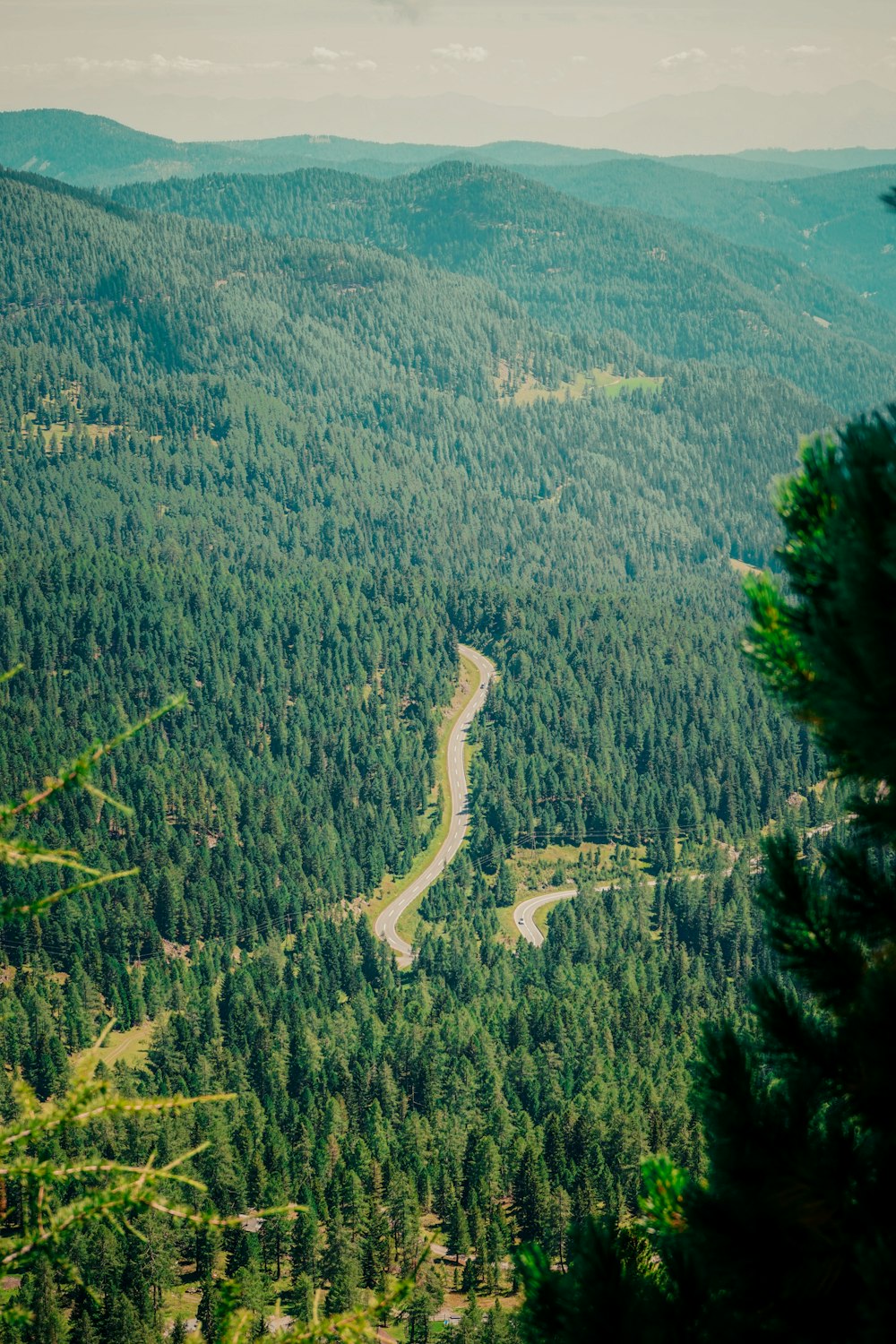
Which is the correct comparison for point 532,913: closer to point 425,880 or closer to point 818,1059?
point 425,880

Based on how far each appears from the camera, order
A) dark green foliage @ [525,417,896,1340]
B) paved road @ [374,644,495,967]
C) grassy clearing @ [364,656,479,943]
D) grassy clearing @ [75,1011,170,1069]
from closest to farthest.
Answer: dark green foliage @ [525,417,896,1340], grassy clearing @ [75,1011,170,1069], paved road @ [374,644,495,967], grassy clearing @ [364,656,479,943]

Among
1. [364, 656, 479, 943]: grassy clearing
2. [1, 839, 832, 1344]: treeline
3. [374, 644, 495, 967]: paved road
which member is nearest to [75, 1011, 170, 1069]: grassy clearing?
[1, 839, 832, 1344]: treeline

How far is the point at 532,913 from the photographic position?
16675 cm

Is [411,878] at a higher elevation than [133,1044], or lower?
lower

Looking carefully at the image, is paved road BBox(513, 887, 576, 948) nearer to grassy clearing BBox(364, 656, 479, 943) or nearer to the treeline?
the treeline

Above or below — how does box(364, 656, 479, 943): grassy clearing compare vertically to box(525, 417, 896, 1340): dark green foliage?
below

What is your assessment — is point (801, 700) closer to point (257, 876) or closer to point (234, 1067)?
point (234, 1067)

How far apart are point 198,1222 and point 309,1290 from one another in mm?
78967

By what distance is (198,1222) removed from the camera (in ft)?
29.9

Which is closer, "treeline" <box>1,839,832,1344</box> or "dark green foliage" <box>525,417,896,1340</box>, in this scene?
"dark green foliage" <box>525,417,896,1340</box>

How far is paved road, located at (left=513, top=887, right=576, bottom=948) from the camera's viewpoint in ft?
524

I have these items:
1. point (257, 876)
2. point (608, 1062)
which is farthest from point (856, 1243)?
point (257, 876)

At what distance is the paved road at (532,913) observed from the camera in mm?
159663

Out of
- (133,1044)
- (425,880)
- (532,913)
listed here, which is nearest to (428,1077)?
(133,1044)
